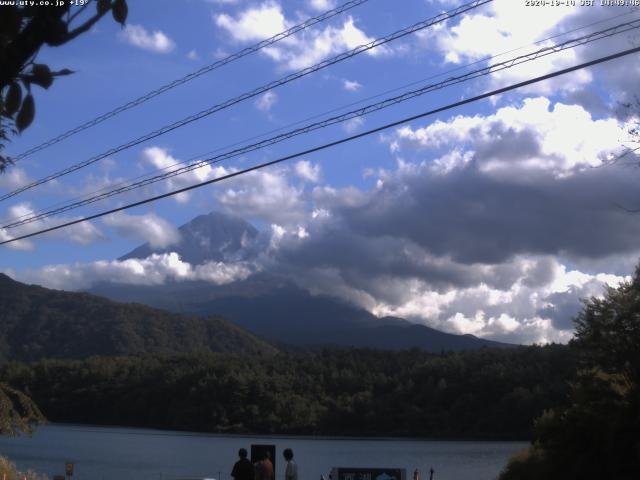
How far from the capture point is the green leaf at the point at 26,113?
419 cm

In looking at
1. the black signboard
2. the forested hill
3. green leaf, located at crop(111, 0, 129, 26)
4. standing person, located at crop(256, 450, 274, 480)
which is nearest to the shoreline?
the forested hill

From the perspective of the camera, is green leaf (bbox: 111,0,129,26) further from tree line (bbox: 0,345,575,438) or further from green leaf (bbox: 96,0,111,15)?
tree line (bbox: 0,345,575,438)

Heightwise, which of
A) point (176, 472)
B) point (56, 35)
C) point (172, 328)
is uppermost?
point (172, 328)

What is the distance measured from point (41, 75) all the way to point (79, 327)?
170m

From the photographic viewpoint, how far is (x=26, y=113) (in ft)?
13.8

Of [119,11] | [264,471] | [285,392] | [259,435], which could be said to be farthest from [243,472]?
[285,392]

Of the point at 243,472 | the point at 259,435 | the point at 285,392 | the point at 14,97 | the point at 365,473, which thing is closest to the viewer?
the point at 14,97

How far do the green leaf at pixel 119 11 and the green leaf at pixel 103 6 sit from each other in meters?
0.05

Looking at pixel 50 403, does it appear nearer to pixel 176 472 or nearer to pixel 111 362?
pixel 111 362

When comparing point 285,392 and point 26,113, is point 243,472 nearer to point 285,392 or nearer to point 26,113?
point 26,113

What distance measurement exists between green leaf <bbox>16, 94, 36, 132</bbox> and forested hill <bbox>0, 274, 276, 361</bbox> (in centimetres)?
14667

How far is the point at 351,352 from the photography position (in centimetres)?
11962

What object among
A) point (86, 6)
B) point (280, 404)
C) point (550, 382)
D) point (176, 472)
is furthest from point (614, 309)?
point (280, 404)

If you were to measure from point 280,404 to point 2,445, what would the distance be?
3148cm
